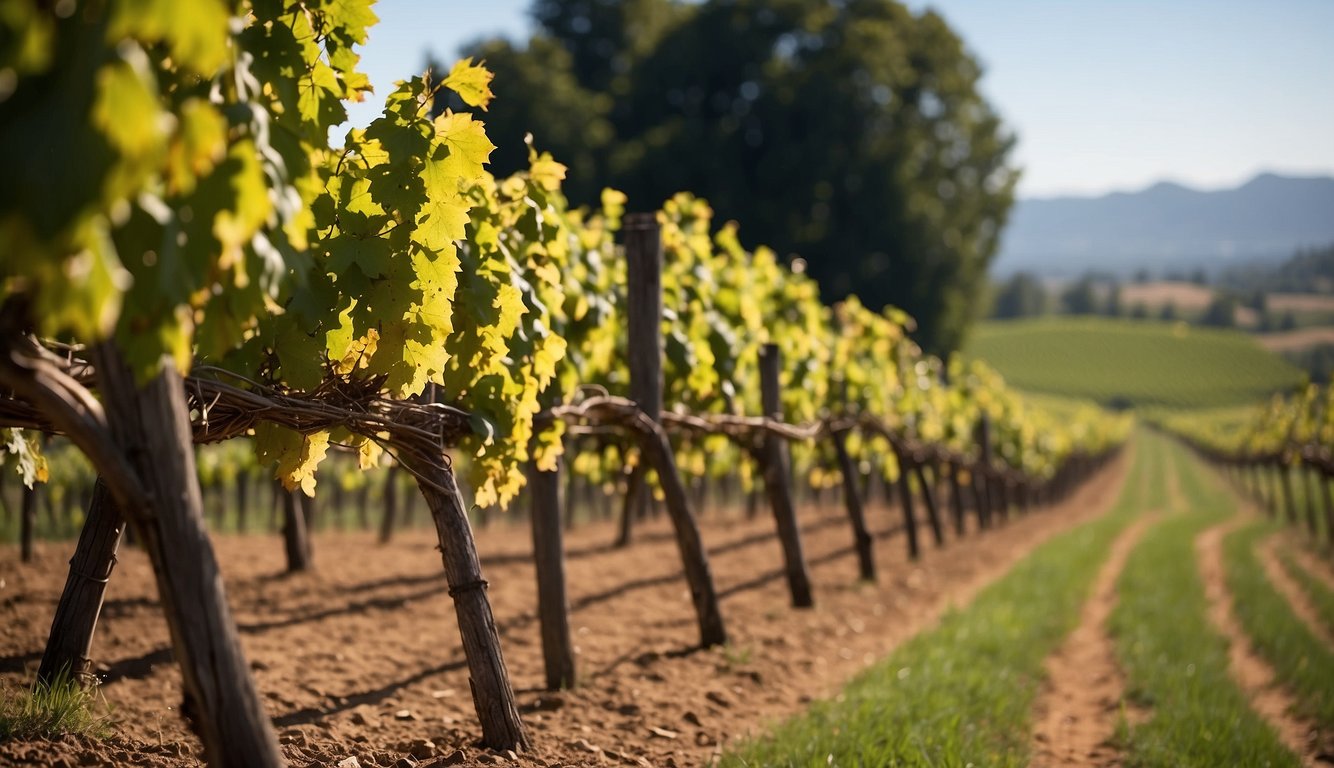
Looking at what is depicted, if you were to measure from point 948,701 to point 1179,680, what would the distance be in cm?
236

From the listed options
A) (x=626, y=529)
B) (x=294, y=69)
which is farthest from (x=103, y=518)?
(x=626, y=529)

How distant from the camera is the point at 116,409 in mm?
2086

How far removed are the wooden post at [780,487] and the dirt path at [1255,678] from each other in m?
3.11

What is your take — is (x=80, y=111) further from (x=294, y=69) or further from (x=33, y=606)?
(x=33, y=606)

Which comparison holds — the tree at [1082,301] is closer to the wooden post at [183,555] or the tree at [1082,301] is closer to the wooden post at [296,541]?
the wooden post at [296,541]

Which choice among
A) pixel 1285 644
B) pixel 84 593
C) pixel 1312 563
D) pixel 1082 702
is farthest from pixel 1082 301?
pixel 84 593

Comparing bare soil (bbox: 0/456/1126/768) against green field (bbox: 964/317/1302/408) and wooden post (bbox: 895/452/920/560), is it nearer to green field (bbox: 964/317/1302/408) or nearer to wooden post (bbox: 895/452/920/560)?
wooden post (bbox: 895/452/920/560)

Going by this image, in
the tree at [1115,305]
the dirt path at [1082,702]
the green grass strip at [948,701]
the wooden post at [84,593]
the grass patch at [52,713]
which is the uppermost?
the tree at [1115,305]

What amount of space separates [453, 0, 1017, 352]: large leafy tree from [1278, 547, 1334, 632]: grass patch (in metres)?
14.9

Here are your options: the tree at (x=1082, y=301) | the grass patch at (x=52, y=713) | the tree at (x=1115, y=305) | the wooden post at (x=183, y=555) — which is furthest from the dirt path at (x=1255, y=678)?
the tree at (x=1082, y=301)

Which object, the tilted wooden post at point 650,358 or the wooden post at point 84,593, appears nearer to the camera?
the wooden post at point 84,593

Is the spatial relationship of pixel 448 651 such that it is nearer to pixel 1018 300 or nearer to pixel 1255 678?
pixel 1255 678

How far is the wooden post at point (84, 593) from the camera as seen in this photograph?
3482 mm

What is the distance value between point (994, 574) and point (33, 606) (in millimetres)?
9890
